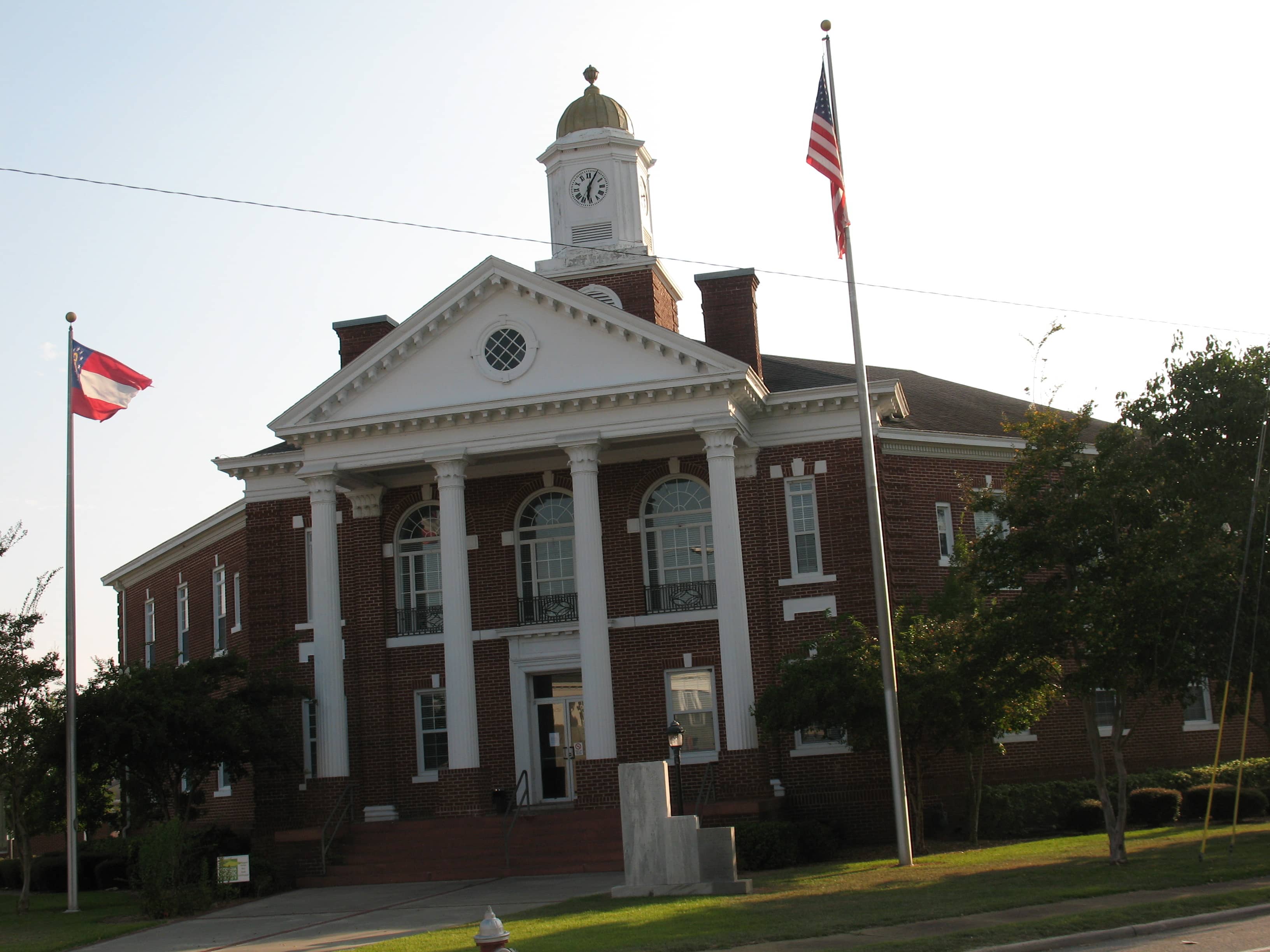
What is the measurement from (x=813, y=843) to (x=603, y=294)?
604 inches

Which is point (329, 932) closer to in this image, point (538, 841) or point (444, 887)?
point (444, 887)

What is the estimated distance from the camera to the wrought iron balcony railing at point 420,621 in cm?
3272

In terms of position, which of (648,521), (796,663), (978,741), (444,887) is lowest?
(444,887)

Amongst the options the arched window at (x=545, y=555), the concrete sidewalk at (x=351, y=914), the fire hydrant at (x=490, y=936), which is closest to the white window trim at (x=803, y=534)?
the arched window at (x=545, y=555)

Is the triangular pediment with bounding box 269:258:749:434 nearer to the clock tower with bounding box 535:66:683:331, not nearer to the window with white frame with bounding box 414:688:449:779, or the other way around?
the clock tower with bounding box 535:66:683:331

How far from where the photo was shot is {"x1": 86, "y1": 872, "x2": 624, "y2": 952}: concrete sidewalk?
19.5m

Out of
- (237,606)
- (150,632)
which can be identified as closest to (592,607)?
(237,606)

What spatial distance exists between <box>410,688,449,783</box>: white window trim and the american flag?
14.7 meters

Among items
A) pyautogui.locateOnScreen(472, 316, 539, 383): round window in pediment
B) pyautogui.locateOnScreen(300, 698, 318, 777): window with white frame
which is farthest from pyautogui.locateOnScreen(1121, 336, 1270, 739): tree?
pyautogui.locateOnScreen(300, 698, 318, 777): window with white frame

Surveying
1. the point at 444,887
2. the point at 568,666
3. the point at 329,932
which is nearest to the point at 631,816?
the point at 329,932

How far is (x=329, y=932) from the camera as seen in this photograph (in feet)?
66.0

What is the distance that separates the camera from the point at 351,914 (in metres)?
22.4

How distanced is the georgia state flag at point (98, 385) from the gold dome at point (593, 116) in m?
14.2

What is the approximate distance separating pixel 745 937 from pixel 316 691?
55.9 ft
